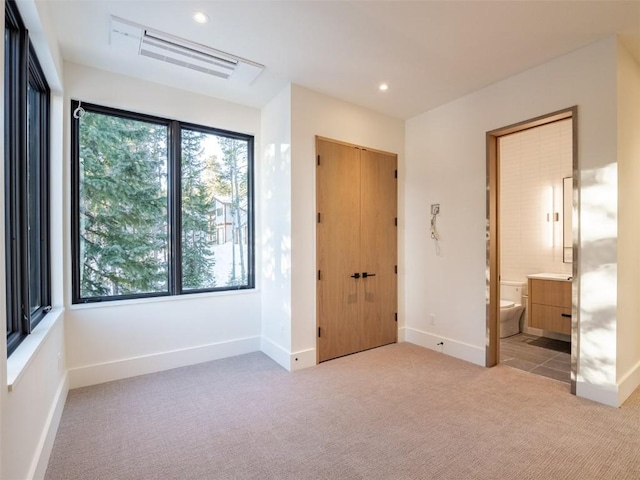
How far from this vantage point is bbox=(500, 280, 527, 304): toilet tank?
15.5ft

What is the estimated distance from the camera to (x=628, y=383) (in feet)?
9.03

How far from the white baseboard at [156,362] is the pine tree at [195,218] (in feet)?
2.32

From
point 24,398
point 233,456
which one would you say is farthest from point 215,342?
point 24,398

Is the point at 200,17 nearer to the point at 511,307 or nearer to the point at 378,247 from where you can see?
the point at 378,247

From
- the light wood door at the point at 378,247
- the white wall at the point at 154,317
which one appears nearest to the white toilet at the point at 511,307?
the light wood door at the point at 378,247

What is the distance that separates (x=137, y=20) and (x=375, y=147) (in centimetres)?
266

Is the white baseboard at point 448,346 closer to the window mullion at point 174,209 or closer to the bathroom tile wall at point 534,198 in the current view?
the bathroom tile wall at point 534,198

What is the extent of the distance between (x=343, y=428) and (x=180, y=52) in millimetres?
3256

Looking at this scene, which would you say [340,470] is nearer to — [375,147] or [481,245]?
[481,245]

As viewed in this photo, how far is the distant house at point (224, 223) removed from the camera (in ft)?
12.5

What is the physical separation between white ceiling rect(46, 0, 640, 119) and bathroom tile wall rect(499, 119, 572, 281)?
5.94 feet

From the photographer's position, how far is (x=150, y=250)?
135 inches

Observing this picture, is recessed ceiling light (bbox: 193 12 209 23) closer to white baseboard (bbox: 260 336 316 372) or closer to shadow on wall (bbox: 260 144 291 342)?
shadow on wall (bbox: 260 144 291 342)

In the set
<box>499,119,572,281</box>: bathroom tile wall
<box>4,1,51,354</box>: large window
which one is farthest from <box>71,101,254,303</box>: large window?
<box>499,119,572,281</box>: bathroom tile wall
